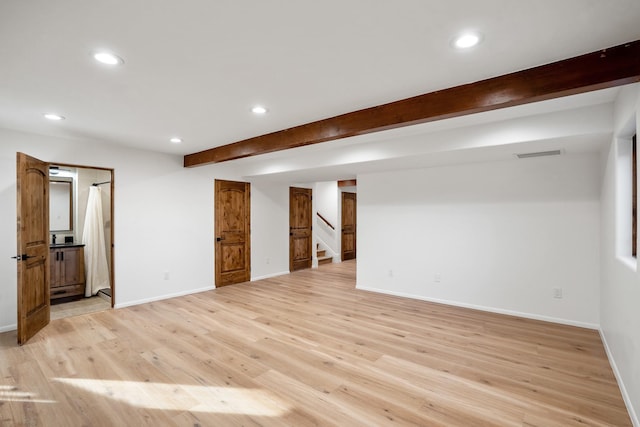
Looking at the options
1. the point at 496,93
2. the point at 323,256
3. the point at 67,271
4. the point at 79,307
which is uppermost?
the point at 496,93

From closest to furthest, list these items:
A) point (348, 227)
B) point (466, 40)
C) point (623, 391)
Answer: point (466, 40) → point (623, 391) → point (348, 227)

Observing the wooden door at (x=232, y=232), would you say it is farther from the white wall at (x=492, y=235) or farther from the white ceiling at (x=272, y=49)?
the white ceiling at (x=272, y=49)

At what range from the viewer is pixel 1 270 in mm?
3775

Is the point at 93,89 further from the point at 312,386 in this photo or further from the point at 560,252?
the point at 560,252

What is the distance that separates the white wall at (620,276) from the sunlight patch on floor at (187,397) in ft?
7.82

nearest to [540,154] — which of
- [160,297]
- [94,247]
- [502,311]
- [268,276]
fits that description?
[502,311]

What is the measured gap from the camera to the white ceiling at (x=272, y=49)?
1.60 meters

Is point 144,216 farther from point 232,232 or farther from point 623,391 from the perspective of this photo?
point 623,391

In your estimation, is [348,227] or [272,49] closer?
[272,49]

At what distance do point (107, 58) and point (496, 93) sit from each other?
2.76 metres

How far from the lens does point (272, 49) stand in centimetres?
200

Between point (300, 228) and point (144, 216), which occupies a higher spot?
point (144, 216)

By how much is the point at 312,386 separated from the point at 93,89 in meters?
3.02

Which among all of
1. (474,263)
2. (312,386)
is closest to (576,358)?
(474,263)
